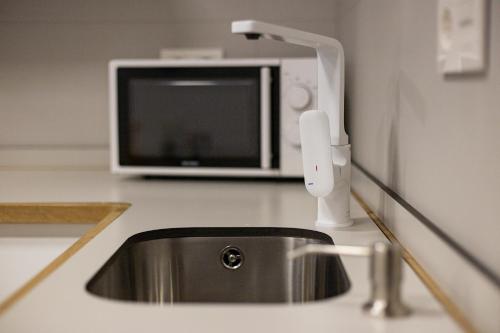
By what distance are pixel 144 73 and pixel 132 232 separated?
661 millimetres

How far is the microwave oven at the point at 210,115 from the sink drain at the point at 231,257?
49 centimetres

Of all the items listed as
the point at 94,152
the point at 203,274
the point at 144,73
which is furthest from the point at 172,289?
the point at 94,152

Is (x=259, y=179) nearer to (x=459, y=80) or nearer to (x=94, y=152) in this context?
(x=94, y=152)

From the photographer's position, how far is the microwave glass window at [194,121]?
1.60 meters

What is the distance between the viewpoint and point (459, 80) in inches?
28.1

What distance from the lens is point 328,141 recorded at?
100 centimetres

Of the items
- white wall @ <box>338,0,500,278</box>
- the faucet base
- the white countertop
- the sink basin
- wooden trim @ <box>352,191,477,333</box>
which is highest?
white wall @ <box>338,0,500,278</box>

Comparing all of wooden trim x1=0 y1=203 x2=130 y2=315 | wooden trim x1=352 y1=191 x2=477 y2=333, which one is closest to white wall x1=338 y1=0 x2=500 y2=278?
wooden trim x1=352 y1=191 x2=477 y2=333

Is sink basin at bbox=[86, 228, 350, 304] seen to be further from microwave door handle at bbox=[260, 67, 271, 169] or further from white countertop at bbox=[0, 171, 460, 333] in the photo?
microwave door handle at bbox=[260, 67, 271, 169]

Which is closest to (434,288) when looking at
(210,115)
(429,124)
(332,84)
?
(429,124)

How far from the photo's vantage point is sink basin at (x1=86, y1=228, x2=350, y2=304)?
1.08m

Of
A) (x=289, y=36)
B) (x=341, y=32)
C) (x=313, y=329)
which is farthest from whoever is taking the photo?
(x=341, y=32)

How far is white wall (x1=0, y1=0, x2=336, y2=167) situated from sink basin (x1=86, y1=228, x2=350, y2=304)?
0.90 metres

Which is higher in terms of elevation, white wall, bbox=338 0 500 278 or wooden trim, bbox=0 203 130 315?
white wall, bbox=338 0 500 278
